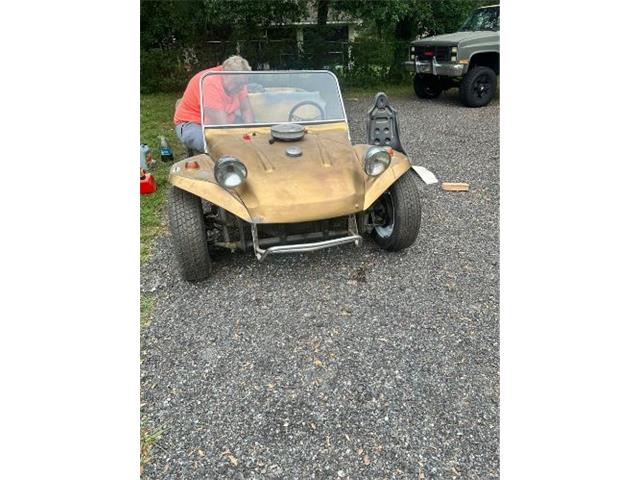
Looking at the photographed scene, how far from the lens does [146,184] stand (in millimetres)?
5035

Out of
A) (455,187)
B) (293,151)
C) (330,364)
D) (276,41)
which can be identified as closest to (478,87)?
(455,187)

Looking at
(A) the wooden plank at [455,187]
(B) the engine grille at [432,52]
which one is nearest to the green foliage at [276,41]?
(B) the engine grille at [432,52]

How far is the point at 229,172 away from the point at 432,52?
8.10 meters

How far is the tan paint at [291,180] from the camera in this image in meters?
2.98

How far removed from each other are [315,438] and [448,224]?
273 centimetres

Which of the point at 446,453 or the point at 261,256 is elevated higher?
the point at 261,256

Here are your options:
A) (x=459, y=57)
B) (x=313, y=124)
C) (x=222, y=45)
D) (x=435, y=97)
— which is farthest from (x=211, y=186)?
(x=222, y=45)

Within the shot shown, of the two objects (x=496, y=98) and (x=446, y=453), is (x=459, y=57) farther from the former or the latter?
(x=446, y=453)

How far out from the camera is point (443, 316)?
292cm

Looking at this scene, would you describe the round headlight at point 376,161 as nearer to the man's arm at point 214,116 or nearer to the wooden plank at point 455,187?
the man's arm at point 214,116

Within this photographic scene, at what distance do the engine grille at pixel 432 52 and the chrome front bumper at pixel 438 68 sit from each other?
10 cm

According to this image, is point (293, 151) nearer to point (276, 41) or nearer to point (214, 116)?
point (214, 116)

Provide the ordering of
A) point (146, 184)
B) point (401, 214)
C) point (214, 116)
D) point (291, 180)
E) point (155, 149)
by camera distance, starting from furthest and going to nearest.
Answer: point (155, 149)
point (146, 184)
point (214, 116)
point (401, 214)
point (291, 180)

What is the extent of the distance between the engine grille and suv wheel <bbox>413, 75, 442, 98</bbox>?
0.86 metres
